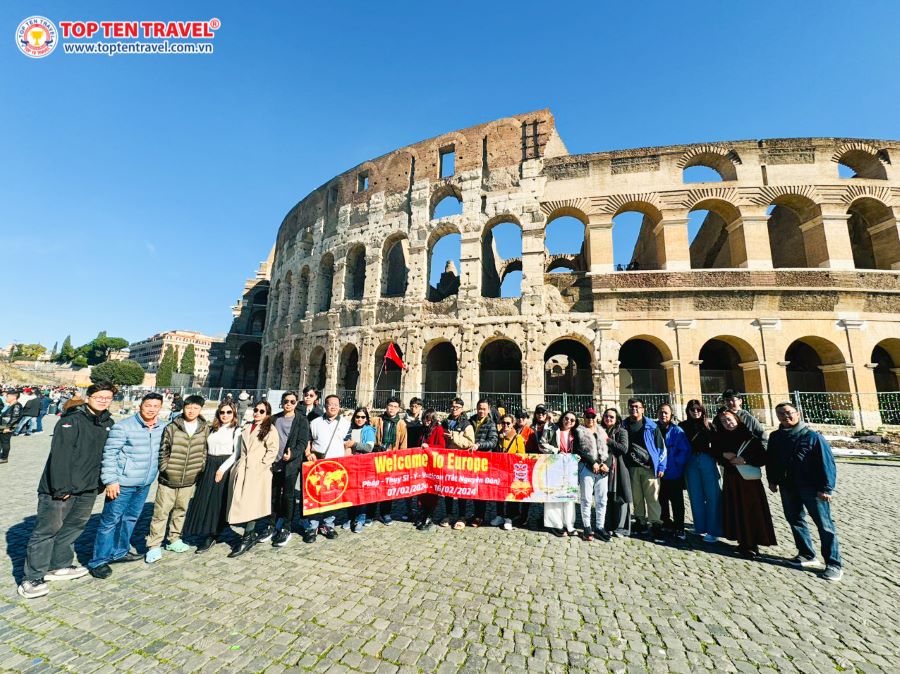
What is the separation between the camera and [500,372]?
17.0 meters

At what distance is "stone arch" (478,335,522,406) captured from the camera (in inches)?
628

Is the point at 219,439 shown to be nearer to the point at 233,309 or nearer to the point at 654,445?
the point at 654,445

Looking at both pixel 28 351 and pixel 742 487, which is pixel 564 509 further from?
pixel 28 351

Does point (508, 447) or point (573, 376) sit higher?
point (573, 376)

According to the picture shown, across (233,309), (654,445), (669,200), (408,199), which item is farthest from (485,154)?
(233,309)

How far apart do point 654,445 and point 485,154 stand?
16844 mm

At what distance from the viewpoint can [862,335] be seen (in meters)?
13.8

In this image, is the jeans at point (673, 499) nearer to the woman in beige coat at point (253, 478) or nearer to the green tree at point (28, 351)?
the woman in beige coat at point (253, 478)

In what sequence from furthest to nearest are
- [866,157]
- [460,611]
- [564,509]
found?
[866,157] < [564,509] < [460,611]

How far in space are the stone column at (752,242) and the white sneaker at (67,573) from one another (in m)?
20.1

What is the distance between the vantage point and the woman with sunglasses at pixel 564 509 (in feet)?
17.3

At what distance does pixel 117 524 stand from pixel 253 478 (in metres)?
1.34

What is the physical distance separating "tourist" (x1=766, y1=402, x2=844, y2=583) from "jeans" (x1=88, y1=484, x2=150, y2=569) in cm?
735

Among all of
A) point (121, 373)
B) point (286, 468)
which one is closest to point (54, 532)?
→ point (286, 468)
